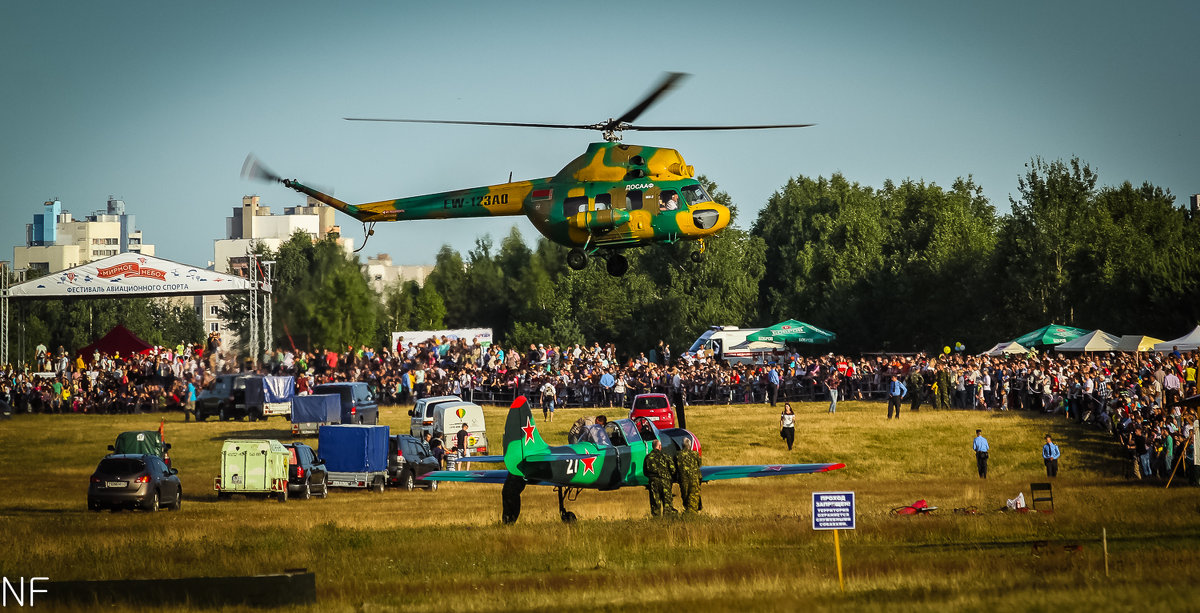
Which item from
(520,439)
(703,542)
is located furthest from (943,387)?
(703,542)

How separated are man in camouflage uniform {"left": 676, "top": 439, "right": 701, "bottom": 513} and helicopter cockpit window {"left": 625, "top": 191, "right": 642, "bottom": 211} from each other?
6.92 metres

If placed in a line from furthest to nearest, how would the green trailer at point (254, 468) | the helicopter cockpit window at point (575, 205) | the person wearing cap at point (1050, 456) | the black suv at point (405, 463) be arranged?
1. the black suv at point (405, 463)
2. the person wearing cap at point (1050, 456)
3. the green trailer at point (254, 468)
4. the helicopter cockpit window at point (575, 205)

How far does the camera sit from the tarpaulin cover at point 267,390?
4744 centimetres

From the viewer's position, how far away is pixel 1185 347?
42.6m

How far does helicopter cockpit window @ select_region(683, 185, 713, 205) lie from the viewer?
98.3 feet

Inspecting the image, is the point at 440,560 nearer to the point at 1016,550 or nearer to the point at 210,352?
the point at 1016,550

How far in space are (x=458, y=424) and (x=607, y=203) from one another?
444 inches

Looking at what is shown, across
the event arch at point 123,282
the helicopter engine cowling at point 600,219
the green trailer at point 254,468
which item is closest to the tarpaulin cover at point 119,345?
the event arch at point 123,282

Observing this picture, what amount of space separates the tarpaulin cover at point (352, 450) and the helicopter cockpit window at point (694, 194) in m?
10.3

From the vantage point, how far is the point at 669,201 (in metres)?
29.8

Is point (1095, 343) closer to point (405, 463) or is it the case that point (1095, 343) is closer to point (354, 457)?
point (405, 463)

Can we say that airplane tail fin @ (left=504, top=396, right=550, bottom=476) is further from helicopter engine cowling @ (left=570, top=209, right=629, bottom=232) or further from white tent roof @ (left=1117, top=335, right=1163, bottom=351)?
white tent roof @ (left=1117, top=335, right=1163, bottom=351)

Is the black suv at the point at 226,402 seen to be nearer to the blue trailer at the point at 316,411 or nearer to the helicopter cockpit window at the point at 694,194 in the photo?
the blue trailer at the point at 316,411

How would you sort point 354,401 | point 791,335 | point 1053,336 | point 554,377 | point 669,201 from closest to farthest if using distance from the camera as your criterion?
point 669,201 → point 354,401 → point 1053,336 → point 554,377 → point 791,335
